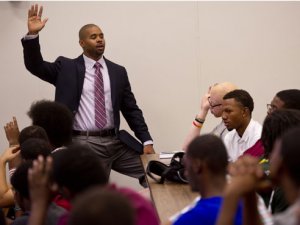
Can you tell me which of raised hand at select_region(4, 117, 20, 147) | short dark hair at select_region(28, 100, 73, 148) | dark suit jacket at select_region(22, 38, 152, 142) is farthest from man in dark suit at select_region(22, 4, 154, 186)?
short dark hair at select_region(28, 100, 73, 148)

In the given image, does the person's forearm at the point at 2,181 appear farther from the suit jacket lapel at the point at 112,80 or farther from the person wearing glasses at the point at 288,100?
the suit jacket lapel at the point at 112,80

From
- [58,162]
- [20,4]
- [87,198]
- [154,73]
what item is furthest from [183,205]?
[20,4]

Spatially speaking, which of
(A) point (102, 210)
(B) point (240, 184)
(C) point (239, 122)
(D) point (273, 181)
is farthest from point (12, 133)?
(A) point (102, 210)

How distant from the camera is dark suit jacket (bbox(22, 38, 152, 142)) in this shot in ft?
14.8

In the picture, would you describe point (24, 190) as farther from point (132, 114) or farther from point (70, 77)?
point (132, 114)

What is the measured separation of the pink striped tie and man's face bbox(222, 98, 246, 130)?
119 cm

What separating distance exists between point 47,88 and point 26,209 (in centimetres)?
320

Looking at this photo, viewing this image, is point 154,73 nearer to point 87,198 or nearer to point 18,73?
point 18,73

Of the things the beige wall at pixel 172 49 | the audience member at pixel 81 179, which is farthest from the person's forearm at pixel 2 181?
the beige wall at pixel 172 49

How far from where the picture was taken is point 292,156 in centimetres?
150

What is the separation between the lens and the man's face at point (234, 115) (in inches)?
150

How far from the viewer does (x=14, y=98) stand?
5.39 m

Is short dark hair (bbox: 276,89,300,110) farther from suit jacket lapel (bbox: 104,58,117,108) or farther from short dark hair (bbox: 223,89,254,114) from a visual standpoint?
suit jacket lapel (bbox: 104,58,117,108)

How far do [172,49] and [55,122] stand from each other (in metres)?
2.48
